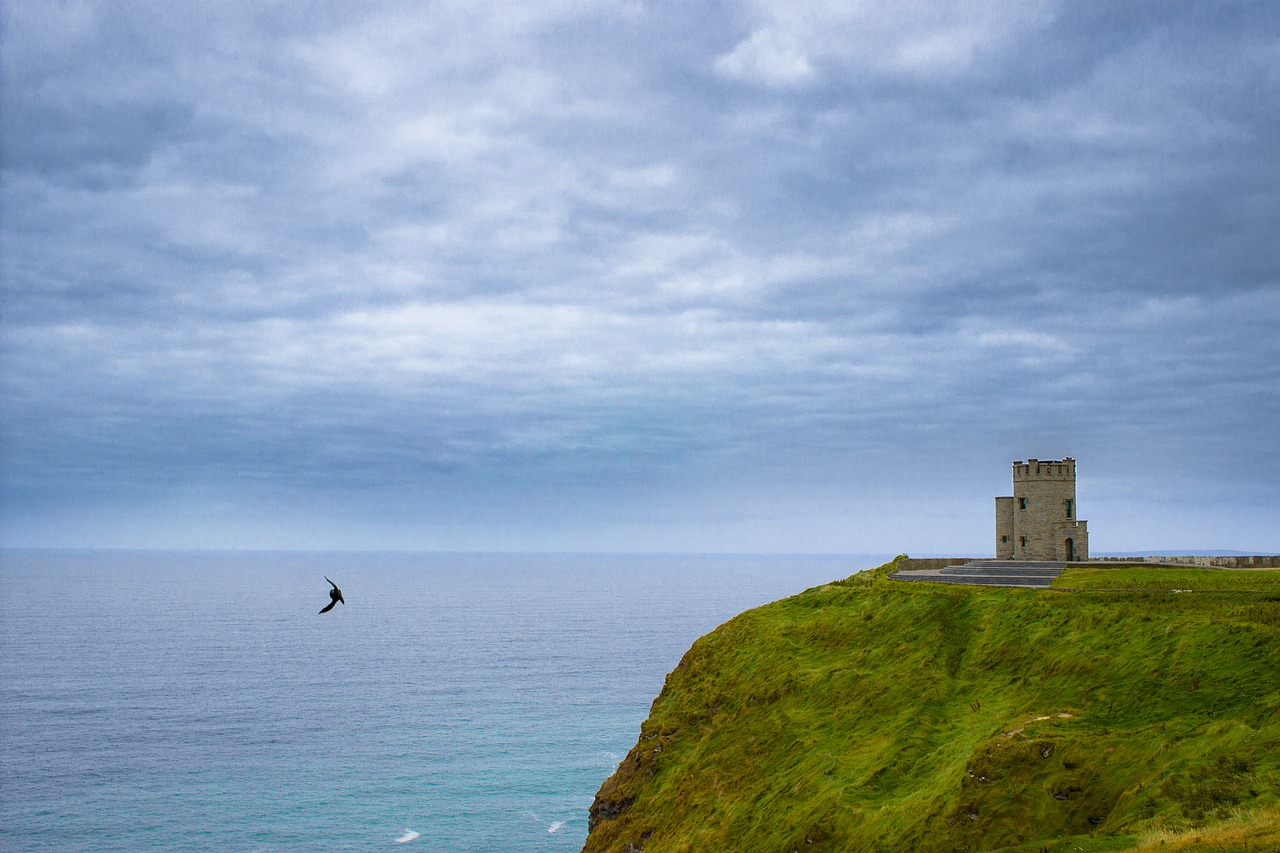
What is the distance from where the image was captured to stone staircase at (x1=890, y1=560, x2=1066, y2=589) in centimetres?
4922

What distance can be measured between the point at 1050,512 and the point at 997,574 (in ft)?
51.5

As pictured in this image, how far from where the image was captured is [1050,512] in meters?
66.9

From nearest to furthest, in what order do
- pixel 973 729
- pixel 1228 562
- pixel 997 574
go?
pixel 973 729
pixel 997 574
pixel 1228 562

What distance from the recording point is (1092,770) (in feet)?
77.6

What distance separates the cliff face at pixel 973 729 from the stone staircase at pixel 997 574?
A: 7.00 feet

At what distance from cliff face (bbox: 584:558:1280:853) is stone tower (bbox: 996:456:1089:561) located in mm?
17828

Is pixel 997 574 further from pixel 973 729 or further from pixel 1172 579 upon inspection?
pixel 973 729

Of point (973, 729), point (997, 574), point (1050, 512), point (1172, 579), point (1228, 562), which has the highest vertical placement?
point (1050, 512)

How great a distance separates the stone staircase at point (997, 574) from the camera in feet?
161

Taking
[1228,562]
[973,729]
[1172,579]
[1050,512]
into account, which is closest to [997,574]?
[1172,579]

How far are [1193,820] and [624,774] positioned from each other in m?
29.3

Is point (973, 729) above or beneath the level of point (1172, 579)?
beneath

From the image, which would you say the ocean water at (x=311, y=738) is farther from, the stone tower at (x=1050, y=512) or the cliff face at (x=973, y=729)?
the stone tower at (x=1050, y=512)

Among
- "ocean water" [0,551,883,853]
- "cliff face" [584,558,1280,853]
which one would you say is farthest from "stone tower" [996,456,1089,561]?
"ocean water" [0,551,883,853]
